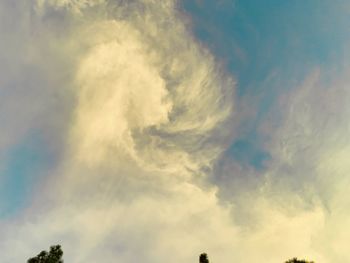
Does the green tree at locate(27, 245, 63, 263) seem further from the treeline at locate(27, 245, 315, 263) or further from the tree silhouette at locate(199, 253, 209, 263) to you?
the tree silhouette at locate(199, 253, 209, 263)

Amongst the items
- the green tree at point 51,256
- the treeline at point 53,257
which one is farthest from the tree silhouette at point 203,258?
the green tree at point 51,256

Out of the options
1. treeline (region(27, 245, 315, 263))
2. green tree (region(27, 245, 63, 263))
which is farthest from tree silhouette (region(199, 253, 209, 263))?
green tree (region(27, 245, 63, 263))

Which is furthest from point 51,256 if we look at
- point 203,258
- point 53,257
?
point 203,258

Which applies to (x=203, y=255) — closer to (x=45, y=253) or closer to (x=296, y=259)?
(x=296, y=259)

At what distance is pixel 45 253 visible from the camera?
89.6m

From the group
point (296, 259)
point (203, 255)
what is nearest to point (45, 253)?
point (203, 255)

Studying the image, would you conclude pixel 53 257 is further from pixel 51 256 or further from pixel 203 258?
pixel 203 258

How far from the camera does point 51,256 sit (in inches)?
3529

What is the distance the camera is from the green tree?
8831 centimetres

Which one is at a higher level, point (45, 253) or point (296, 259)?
point (45, 253)

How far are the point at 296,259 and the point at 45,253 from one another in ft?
231

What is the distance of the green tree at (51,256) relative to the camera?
8831cm

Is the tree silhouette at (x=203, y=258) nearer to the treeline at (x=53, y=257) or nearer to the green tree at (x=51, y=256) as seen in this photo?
the treeline at (x=53, y=257)

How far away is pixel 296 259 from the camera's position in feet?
293
